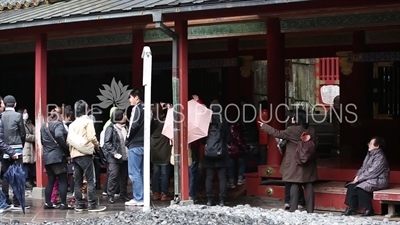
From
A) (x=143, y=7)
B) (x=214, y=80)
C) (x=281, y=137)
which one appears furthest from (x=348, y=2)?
(x=214, y=80)

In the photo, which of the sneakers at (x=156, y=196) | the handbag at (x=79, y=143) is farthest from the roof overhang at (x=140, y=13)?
the sneakers at (x=156, y=196)

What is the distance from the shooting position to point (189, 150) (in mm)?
12125

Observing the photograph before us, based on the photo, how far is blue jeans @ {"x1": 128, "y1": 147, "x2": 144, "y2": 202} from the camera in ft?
39.6

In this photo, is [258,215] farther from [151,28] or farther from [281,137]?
[151,28]

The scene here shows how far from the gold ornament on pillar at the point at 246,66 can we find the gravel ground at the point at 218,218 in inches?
280

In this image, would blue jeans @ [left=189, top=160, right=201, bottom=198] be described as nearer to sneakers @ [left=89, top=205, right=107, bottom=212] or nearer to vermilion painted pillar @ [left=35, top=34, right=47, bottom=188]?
sneakers @ [left=89, top=205, right=107, bottom=212]

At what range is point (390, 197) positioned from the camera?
423 inches

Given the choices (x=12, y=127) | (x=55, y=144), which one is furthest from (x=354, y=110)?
(x=12, y=127)

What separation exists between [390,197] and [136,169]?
4087 mm

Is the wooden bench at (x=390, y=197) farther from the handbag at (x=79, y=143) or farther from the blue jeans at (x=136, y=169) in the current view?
the handbag at (x=79, y=143)

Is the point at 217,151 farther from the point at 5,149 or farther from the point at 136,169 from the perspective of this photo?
the point at 5,149

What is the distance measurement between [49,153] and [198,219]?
10.7 ft

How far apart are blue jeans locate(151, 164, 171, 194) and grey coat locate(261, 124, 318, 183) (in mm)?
2342

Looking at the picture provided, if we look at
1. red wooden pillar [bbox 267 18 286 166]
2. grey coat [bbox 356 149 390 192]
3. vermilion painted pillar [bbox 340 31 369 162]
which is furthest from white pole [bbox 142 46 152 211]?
vermilion painted pillar [bbox 340 31 369 162]
